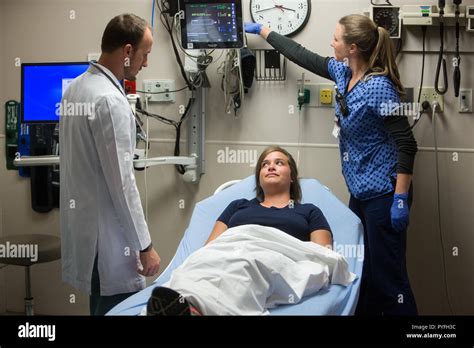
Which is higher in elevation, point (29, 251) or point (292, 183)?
point (292, 183)

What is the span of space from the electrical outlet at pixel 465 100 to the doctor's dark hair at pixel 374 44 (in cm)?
34

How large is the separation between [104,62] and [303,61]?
0.92 m

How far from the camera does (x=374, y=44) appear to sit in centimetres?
187

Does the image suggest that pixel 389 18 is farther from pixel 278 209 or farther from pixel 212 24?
pixel 278 209

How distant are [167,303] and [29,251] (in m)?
1.05

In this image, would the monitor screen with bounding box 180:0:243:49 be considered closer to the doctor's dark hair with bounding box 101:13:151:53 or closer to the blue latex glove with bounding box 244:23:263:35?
the blue latex glove with bounding box 244:23:263:35

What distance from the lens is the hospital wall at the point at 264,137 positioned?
209 cm

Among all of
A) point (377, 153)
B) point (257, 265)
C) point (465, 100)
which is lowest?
point (257, 265)

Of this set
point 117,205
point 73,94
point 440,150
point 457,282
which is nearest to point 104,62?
point 73,94

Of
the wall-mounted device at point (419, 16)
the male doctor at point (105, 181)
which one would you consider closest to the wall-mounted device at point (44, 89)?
the male doctor at point (105, 181)

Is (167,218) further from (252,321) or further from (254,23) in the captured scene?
(252,321)

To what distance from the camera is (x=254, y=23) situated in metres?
2.18

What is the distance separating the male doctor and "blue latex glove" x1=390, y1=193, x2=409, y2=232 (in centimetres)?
84

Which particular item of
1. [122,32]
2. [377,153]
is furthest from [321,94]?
[122,32]
